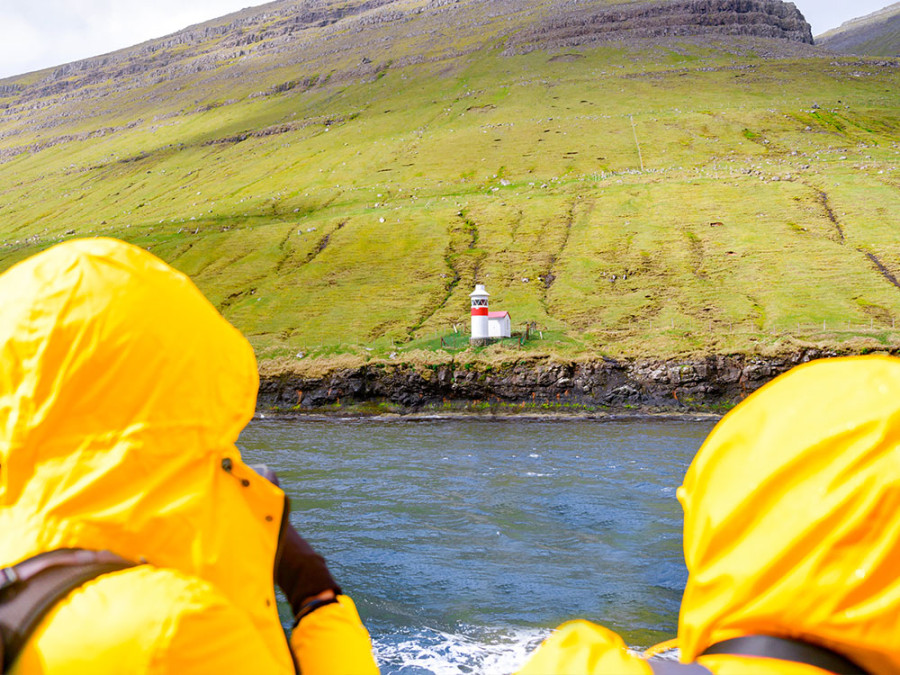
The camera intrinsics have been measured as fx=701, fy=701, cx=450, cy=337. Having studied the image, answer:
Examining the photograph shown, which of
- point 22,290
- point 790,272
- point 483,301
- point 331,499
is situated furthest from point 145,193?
point 22,290

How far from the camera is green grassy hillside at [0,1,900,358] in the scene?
1635 inches

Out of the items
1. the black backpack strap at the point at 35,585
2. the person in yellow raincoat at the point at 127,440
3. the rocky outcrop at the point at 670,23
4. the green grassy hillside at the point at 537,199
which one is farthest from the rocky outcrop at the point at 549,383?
the rocky outcrop at the point at 670,23

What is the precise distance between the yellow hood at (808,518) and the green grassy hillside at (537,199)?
3485 cm

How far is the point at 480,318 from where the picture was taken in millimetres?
37062

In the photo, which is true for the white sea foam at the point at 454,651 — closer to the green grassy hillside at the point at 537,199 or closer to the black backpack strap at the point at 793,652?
the black backpack strap at the point at 793,652

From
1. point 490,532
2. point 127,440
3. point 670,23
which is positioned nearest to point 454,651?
point 490,532

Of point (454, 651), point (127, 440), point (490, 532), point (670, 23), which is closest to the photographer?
point (127, 440)

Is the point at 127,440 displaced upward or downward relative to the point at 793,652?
upward

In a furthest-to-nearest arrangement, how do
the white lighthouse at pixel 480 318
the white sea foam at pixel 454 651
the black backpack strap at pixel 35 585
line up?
the white lighthouse at pixel 480 318
the white sea foam at pixel 454 651
the black backpack strap at pixel 35 585

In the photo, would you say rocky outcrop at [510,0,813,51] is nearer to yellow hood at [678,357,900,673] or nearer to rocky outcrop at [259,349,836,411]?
rocky outcrop at [259,349,836,411]

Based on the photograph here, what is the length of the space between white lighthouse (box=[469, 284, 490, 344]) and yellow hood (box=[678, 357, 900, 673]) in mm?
35400

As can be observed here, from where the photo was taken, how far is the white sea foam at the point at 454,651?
10.1m

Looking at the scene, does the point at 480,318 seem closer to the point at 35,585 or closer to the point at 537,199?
the point at 537,199

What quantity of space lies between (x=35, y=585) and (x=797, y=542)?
1752 millimetres
